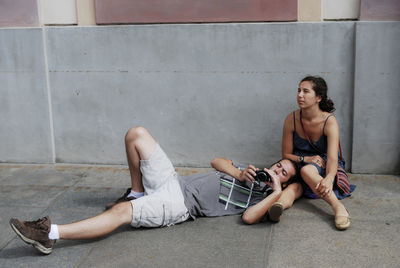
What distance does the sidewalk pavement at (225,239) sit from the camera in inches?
133

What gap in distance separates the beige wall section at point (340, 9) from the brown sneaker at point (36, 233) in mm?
3248

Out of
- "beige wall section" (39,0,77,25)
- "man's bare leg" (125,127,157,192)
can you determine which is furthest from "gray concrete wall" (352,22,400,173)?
"beige wall section" (39,0,77,25)

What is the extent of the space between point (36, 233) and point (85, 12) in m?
2.71

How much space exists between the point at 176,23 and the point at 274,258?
2754 mm

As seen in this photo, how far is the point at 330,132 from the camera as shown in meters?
4.28

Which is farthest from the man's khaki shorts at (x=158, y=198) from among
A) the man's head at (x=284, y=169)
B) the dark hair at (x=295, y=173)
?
the dark hair at (x=295, y=173)

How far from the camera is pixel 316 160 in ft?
14.1

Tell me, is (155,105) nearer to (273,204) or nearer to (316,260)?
(273,204)

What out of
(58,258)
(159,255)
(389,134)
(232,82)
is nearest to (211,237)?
(159,255)

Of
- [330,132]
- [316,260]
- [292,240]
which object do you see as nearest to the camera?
[316,260]

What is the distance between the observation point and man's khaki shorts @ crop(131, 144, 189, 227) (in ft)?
12.3

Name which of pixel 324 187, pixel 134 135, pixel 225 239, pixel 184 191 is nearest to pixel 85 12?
pixel 134 135

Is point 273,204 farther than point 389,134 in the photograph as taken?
No

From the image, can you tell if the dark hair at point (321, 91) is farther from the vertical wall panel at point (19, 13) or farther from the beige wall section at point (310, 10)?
the vertical wall panel at point (19, 13)
